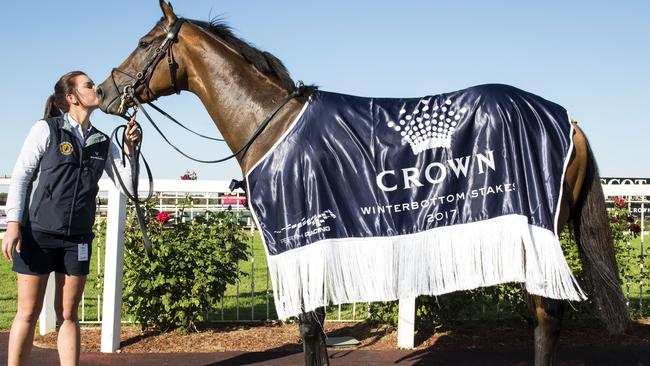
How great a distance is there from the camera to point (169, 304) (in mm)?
5648

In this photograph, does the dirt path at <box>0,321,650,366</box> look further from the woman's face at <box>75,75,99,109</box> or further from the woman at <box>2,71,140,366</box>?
the woman's face at <box>75,75,99,109</box>

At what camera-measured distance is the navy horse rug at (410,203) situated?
11.6 ft

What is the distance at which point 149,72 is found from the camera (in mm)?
3879

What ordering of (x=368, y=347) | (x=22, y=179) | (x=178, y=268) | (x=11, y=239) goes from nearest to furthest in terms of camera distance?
1. (x=11, y=239)
2. (x=22, y=179)
3. (x=368, y=347)
4. (x=178, y=268)

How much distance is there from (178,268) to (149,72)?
2307 mm

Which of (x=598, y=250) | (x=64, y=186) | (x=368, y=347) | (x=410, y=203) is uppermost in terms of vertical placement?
(x=64, y=186)

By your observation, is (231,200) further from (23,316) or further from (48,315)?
(23,316)

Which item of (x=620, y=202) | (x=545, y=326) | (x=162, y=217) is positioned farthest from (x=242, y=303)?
(x=545, y=326)

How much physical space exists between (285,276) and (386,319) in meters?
2.42

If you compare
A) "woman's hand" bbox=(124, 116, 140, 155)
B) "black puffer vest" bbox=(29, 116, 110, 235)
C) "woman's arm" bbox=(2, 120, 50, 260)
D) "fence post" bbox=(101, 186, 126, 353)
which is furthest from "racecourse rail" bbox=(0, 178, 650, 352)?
"woman's arm" bbox=(2, 120, 50, 260)

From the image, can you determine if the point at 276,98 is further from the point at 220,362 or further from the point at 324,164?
the point at 220,362

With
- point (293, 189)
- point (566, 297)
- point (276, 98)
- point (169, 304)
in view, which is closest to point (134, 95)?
point (276, 98)

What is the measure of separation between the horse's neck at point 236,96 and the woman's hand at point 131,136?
0.47 meters

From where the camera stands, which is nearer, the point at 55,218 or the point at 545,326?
the point at 55,218
